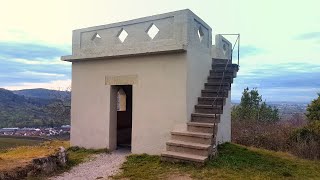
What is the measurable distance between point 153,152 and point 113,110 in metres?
1.91

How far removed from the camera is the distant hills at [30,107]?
2508cm

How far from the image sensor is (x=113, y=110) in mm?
9625

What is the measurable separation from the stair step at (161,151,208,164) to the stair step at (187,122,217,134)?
2.76ft

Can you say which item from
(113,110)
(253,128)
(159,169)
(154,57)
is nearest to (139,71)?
(154,57)

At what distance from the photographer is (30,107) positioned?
38719 mm

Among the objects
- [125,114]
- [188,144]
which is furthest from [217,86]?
[125,114]

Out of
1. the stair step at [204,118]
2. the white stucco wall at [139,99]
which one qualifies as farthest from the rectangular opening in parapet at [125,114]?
the stair step at [204,118]

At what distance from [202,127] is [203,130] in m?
0.08

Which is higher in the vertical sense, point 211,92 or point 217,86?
point 217,86

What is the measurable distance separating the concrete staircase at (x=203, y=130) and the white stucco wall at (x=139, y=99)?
1.43ft

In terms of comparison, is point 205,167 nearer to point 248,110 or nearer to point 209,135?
point 209,135

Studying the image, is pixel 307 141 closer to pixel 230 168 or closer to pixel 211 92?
pixel 211 92

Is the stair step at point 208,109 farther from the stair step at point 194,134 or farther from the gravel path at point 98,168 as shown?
the gravel path at point 98,168

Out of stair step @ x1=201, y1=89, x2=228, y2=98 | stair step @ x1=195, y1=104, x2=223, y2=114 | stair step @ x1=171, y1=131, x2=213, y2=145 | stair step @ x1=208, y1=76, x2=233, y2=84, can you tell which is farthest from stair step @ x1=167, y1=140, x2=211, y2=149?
stair step @ x1=208, y1=76, x2=233, y2=84
